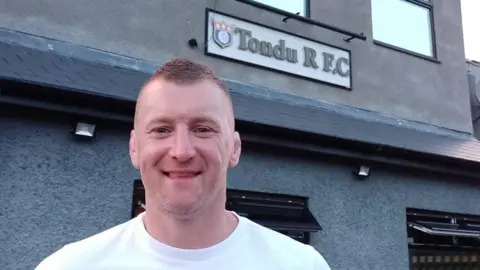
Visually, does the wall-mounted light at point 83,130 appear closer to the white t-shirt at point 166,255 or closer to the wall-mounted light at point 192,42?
the wall-mounted light at point 192,42

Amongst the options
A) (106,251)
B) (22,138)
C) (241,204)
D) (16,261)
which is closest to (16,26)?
(22,138)

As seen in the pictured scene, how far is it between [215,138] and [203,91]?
0.58ft

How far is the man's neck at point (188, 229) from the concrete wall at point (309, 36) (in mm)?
4009

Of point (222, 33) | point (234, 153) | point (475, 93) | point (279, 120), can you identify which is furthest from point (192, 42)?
point (475, 93)

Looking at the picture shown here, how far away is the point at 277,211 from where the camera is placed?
5383mm

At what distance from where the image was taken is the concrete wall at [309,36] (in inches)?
203

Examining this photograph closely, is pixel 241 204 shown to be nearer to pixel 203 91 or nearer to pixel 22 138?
pixel 22 138

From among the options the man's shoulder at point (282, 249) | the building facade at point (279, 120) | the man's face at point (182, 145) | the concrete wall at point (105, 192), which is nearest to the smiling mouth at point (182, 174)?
the man's face at point (182, 145)

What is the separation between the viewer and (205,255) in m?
1.65

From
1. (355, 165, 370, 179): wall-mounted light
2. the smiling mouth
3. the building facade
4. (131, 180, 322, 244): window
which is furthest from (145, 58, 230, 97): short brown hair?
(355, 165, 370, 179): wall-mounted light

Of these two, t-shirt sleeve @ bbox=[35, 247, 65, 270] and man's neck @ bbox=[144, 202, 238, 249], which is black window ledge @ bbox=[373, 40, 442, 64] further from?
t-shirt sleeve @ bbox=[35, 247, 65, 270]

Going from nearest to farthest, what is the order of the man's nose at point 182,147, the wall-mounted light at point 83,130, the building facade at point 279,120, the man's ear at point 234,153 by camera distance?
the man's nose at point 182,147 → the man's ear at point 234,153 → the building facade at point 279,120 → the wall-mounted light at point 83,130

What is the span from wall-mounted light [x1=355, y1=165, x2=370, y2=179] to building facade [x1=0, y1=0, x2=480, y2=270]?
0.03 meters

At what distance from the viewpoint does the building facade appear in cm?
417
